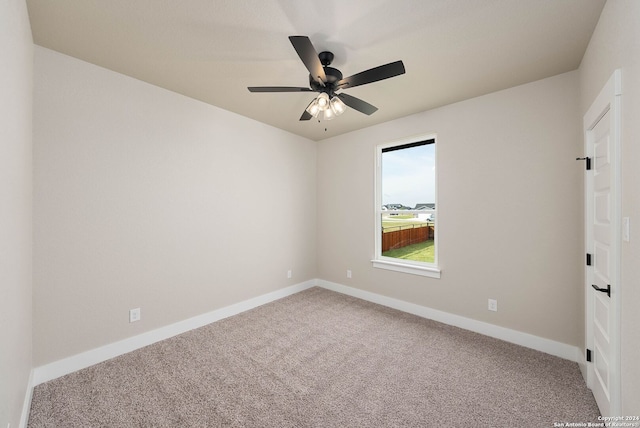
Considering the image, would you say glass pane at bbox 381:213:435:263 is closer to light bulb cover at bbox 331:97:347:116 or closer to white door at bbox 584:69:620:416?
white door at bbox 584:69:620:416

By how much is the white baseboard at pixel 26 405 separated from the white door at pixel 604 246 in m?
3.49

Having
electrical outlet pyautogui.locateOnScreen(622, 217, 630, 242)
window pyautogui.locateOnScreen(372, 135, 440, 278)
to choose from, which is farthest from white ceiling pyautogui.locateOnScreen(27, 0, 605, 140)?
electrical outlet pyautogui.locateOnScreen(622, 217, 630, 242)

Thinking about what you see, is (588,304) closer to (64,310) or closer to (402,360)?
(402,360)

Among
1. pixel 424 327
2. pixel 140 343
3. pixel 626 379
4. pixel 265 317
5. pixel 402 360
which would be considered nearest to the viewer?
pixel 626 379

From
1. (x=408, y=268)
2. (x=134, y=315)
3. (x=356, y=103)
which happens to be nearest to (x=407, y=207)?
(x=408, y=268)

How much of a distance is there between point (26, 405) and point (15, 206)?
4.44 ft

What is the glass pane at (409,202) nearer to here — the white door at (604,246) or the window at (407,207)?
the window at (407,207)

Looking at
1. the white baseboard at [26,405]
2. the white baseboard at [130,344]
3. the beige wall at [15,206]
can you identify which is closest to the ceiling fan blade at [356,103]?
the beige wall at [15,206]

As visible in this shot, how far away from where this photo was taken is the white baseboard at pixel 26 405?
1.60 m

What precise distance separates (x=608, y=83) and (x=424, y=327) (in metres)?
2.62

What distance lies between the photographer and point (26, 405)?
68.1 inches

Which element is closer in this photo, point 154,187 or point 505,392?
point 505,392

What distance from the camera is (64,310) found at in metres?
2.17

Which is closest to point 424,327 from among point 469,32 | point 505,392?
point 505,392
